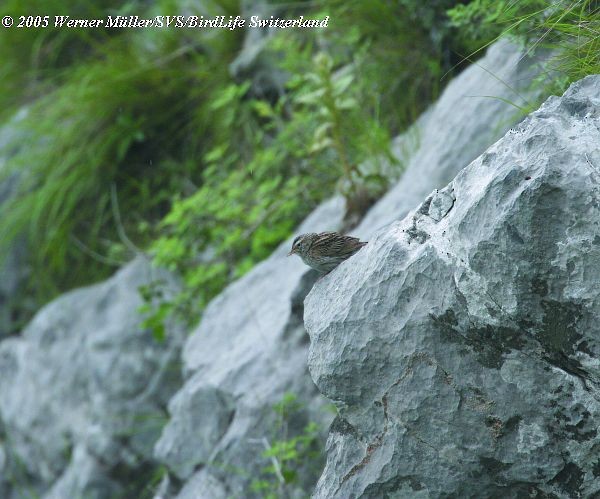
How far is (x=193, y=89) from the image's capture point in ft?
22.4

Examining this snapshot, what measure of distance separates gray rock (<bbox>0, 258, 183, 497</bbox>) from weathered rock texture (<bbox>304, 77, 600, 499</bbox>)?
118 inches

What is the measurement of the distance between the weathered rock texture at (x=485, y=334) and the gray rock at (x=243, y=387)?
1.15 m

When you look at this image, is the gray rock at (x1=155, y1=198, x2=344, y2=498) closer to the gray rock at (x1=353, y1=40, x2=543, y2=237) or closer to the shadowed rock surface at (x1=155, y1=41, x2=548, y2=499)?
the shadowed rock surface at (x1=155, y1=41, x2=548, y2=499)

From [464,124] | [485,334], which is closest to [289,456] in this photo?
[485,334]

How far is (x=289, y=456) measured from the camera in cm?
333

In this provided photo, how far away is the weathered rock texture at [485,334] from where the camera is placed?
2.06m

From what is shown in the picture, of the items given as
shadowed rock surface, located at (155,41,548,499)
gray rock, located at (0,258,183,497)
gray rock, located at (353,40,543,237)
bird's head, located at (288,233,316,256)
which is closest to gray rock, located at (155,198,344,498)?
shadowed rock surface, located at (155,41,548,499)

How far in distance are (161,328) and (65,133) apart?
235cm

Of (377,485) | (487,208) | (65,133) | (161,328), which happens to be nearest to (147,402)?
(161,328)

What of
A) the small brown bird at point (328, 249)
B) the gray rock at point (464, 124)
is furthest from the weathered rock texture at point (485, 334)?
the gray rock at point (464, 124)

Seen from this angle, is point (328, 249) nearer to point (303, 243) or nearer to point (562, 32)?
point (303, 243)

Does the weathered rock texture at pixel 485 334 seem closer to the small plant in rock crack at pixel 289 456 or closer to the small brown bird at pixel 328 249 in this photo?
the small brown bird at pixel 328 249

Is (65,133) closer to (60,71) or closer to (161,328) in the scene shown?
(60,71)

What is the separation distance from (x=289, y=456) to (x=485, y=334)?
4.43ft
